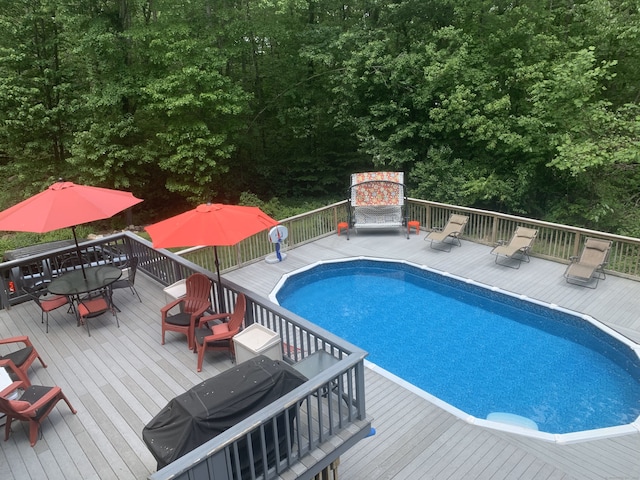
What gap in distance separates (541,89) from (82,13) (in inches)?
525

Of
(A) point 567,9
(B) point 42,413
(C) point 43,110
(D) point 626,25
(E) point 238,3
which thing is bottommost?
(B) point 42,413

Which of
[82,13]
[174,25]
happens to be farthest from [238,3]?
[82,13]

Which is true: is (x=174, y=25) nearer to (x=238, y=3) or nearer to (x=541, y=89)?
(x=238, y=3)

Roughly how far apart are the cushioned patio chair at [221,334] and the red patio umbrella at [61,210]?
186 cm

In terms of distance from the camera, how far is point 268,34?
15.0 metres

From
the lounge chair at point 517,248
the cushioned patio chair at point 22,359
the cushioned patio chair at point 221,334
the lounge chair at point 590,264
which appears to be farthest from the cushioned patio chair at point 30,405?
the lounge chair at point 590,264

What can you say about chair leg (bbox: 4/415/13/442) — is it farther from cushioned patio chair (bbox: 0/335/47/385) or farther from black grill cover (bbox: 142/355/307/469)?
black grill cover (bbox: 142/355/307/469)

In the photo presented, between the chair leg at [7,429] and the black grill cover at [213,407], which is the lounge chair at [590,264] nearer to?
the black grill cover at [213,407]

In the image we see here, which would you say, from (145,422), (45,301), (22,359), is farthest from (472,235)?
(22,359)

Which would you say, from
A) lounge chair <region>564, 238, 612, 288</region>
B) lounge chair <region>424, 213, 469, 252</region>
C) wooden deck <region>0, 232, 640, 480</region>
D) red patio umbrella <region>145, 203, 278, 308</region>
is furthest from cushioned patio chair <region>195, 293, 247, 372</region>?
lounge chair <region>564, 238, 612, 288</region>

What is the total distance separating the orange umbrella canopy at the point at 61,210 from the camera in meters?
5.20

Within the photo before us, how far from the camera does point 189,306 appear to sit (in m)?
5.88

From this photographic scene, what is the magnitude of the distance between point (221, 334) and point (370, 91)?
1196cm

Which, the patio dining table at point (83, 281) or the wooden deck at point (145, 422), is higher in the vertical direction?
the patio dining table at point (83, 281)
